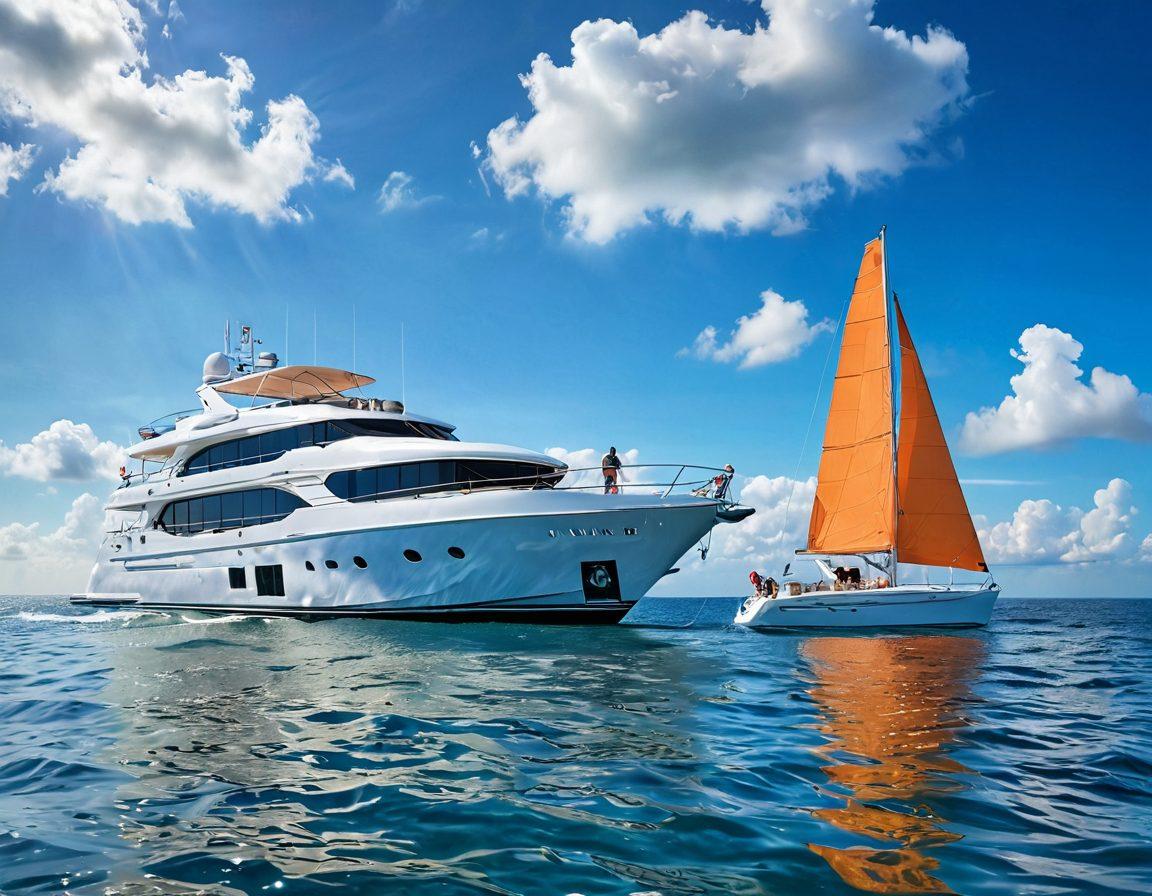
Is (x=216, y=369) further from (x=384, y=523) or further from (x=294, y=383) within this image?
(x=384, y=523)

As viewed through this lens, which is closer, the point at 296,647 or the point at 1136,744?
the point at 1136,744

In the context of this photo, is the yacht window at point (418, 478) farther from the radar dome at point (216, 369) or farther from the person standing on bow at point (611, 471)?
the radar dome at point (216, 369)

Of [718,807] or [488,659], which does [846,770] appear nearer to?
[718,807]

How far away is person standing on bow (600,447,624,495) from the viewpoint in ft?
58.1

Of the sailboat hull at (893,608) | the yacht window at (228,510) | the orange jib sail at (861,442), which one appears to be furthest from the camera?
the orange jib sail at (861,442)

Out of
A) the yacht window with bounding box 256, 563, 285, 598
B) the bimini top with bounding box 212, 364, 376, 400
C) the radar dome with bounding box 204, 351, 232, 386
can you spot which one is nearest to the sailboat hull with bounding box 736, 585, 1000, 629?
the yacht window with bounding box 256, 563, 285, 598

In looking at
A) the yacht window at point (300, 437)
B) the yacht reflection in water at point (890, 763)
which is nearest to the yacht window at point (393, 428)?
the yacht window at point (300, 437)

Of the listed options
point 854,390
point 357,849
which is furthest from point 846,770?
point 854,390

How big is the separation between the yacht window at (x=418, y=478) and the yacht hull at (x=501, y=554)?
67cm

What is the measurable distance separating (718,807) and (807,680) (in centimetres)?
688

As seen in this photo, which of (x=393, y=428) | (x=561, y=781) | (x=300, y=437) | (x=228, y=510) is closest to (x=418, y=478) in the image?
(x=393, y=428)

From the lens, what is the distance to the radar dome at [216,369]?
2897 cm

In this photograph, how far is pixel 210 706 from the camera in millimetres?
8156

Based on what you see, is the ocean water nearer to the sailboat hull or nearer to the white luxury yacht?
the white luxury yacht
